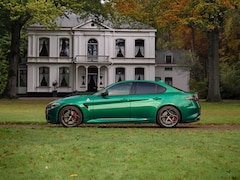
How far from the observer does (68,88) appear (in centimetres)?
5850

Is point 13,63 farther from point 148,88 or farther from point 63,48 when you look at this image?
point 148,88

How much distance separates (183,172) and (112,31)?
52523 millimetres

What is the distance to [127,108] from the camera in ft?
49.0

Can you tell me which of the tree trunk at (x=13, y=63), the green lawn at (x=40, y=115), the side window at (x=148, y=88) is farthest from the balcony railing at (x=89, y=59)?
the side window at (x=148, y=88)

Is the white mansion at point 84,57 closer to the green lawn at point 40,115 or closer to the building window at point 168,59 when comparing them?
the building window at point 168,59

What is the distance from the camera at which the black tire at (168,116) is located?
590 inches

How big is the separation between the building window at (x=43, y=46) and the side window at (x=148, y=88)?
44238mm

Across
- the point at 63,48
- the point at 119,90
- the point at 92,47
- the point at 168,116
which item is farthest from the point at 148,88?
the point at 63,48

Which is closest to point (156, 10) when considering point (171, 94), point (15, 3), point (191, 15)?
point (191, 15)

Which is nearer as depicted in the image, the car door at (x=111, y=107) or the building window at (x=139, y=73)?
the car door at (x=111, y=107)

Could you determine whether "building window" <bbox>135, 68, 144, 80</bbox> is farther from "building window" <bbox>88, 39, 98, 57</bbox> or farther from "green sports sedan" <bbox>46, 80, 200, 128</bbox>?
"green sports sedan" <bbox>46, 80, 200, 128</bbox>

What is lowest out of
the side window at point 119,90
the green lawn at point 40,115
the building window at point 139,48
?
the green lawn at point 40,115

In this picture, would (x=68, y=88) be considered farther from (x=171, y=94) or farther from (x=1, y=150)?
(x=1, y=150)

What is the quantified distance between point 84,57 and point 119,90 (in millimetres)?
43154
